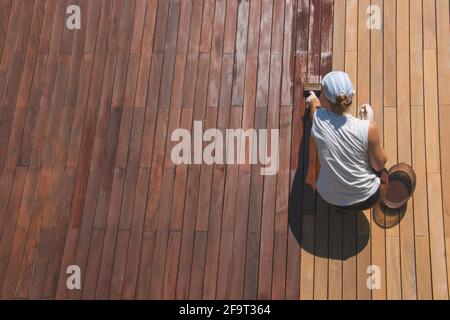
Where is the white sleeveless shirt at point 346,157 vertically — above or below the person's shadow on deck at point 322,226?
above

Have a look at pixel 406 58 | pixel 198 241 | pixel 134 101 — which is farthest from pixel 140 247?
pixel 406 58

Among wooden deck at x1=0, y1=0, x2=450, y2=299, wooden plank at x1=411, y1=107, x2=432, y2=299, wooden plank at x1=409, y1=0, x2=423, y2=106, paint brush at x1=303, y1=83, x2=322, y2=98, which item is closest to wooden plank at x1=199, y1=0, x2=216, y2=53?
wooden deck at x1=0, y1=0, x2=450, y2=299

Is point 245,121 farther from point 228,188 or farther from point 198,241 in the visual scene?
point 198,241

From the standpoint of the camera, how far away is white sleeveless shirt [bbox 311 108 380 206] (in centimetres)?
468

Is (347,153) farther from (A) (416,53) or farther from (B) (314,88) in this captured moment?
(A) (416,53)

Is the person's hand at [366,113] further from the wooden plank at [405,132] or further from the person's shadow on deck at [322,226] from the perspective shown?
the person's shadow on deck at [322,226]

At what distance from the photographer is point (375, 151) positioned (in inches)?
184

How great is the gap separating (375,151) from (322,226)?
29.9 inches

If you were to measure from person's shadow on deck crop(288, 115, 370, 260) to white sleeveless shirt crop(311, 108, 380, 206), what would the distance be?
1.12 ft

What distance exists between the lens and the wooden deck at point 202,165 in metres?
5.03

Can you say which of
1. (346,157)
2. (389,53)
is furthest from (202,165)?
(389,53)

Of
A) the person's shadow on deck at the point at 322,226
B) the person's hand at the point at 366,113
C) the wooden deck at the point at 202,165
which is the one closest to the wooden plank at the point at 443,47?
the wooden deck at the point at 202,165

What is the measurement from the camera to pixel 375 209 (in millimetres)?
5113

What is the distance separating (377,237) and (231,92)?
1614 mm
